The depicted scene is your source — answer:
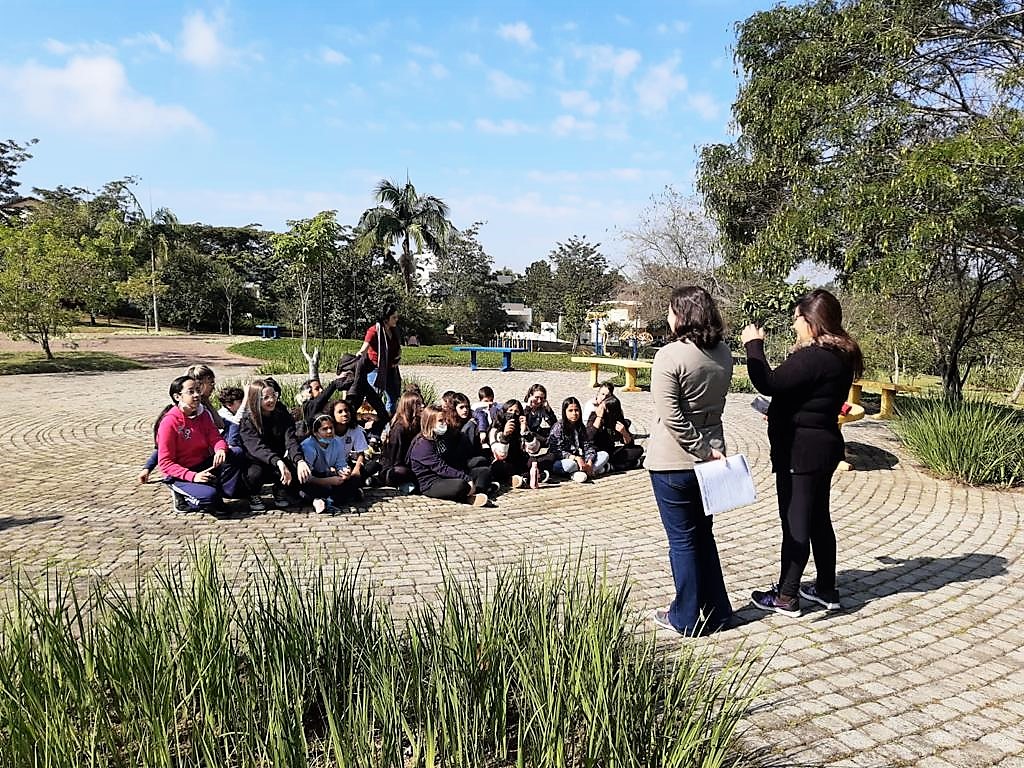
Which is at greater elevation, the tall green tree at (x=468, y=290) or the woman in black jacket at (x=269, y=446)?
the tall green tree at (x=468, y=290)

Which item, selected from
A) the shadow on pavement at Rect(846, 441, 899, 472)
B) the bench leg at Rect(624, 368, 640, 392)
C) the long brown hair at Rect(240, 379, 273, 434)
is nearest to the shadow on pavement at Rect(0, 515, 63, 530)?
the long brown hair at Rect(240, 379, 273, 434)

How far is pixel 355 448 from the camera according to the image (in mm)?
7293

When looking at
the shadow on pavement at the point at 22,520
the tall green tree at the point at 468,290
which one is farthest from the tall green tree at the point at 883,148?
the tall green tree at the point at 468,290

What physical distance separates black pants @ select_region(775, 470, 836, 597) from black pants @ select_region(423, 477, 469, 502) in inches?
134

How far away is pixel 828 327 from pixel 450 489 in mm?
4027

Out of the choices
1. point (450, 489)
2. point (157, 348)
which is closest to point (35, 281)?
point (157, 348)

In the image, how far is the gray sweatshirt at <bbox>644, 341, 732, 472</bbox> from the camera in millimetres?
3586

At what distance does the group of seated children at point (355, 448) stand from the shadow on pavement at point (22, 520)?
87cm

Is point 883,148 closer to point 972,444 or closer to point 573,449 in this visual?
point 972,444

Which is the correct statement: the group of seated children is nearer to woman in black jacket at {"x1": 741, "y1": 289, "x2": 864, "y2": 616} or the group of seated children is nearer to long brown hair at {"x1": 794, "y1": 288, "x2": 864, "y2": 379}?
woman in black jacket at {"x1": 741, "y1": 289, "x2": 864, "y2": 616}

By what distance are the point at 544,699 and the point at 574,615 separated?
461 millimetres

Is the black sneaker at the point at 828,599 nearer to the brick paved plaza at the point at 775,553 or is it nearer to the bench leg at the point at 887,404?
the brick paved plaza at the point at 775,553

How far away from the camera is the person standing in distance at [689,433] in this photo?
141 inches

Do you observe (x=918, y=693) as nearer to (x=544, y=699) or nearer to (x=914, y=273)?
(x=544, y=699)
